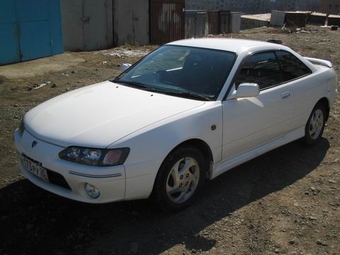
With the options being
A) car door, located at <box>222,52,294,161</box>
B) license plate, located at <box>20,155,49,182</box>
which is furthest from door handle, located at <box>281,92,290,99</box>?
license plate, located at <box>20,155,49,182</box>

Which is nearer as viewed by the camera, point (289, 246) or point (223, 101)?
point (289, 246)

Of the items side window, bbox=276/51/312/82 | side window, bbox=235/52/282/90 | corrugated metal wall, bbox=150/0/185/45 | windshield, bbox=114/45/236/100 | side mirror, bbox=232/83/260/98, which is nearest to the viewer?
side mirror, bbox=232/83/260/98

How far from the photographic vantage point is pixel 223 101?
375cm

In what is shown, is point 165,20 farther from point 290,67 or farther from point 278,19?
point 278,19

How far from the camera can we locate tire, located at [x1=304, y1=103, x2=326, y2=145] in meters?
5.08

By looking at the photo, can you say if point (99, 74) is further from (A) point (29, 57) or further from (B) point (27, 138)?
(B) point (27, 138)

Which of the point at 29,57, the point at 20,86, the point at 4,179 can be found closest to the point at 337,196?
the point at 4,179

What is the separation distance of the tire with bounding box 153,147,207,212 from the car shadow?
12 centimetres

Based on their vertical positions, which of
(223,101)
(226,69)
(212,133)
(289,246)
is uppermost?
(226,69)

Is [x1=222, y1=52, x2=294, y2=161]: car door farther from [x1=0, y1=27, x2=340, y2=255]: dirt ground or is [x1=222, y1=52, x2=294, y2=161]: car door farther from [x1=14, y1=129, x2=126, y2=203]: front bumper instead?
[x1=14, y1=129, x2=126, y2=203]: front bumper

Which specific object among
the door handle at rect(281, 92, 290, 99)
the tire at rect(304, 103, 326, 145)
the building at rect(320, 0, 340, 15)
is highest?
the building at rect(320, 0, 340, 15)

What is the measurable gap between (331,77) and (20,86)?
599 centimetres

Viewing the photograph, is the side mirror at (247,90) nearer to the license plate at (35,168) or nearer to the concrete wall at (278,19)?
the license plate at (35,168)

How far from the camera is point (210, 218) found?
3.52m
